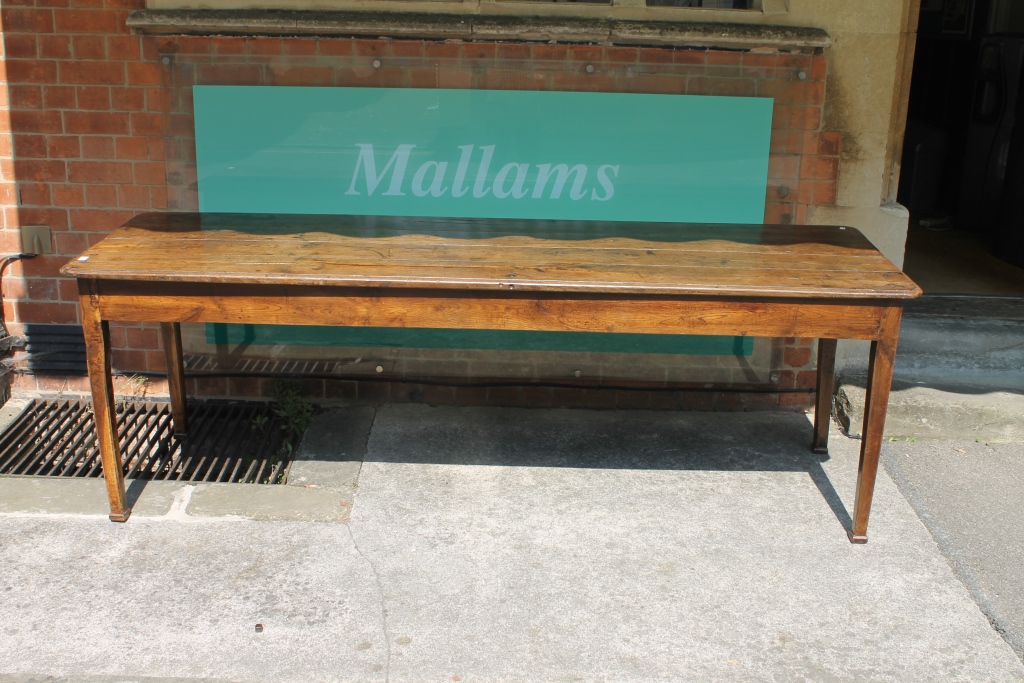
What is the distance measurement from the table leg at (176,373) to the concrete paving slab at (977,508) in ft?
10.2

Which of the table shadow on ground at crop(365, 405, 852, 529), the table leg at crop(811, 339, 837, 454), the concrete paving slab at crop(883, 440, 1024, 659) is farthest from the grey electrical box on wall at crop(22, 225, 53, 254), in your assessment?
the concrete paving slab at crop(883, 440, 1024, 659)

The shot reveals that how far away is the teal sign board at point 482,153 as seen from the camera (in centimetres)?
430

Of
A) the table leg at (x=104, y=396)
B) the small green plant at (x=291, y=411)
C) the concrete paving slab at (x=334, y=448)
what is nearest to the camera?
the table leg at (x=104, y=396)

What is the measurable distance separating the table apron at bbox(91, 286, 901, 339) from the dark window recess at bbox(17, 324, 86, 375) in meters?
1.47

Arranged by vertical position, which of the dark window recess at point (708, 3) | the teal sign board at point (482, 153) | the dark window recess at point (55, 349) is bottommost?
the dark window recess at point (55, 349)

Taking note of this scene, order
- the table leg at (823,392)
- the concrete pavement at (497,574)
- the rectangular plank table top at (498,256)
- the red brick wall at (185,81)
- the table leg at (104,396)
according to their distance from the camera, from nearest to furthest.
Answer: the concrete pavement at (497,574)
the rectangular plank table top at (498,256)
the table leg at (104,396)
the table leg at (823,392)
the red brick wall at (185,81)

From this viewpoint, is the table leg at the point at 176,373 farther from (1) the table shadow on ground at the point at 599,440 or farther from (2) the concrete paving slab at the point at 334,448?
(1) the table shadow on ground at the point at 599,440

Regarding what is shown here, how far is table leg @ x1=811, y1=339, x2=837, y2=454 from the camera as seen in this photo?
4066 millimetres

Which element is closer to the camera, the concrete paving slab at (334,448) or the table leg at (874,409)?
Result: the table leg at (874,409)

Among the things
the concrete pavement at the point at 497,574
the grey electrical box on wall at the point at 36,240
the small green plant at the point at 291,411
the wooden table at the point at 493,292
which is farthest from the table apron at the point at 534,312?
the grey electrical box on wall at the point at 36,240

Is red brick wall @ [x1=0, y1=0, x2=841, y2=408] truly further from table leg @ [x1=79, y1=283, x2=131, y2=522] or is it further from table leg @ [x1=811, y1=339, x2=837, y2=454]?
table leg @ [x1=79, y1=283, x2=131, y2=522]

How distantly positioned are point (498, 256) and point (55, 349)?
2455 millimetres

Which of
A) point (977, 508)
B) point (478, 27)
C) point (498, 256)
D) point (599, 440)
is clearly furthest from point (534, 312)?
point (977, 508)

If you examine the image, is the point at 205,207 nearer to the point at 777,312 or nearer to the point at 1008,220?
the point at 777,312
